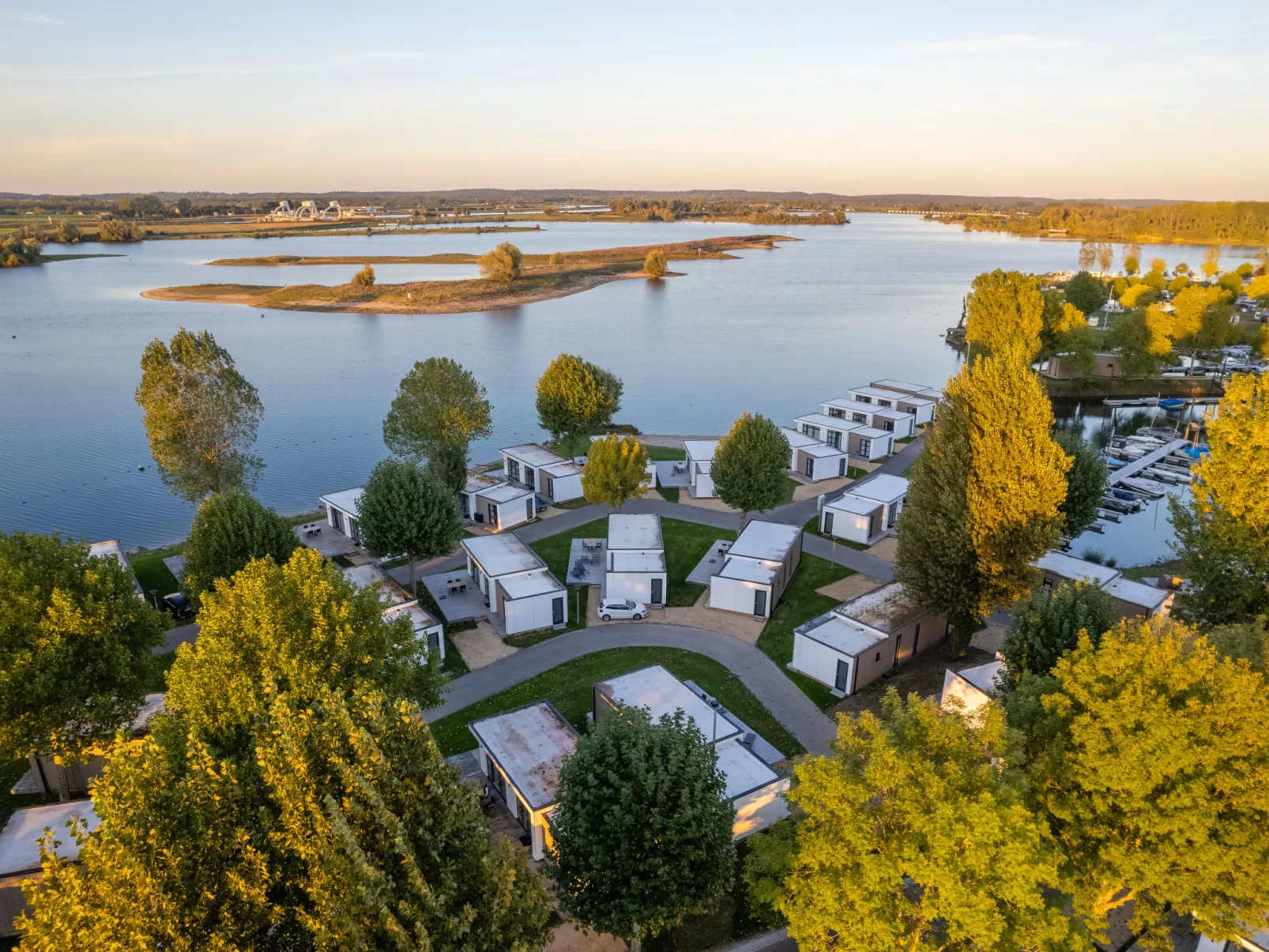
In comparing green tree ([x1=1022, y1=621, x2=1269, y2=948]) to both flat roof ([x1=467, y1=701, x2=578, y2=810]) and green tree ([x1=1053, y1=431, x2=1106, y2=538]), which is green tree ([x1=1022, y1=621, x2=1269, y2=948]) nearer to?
flat roof ([x1=467, y1=701, x2=578, y2=810])

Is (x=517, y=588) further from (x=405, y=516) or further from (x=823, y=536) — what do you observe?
(x=823, y=536)

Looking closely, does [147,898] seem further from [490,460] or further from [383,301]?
[383,301]

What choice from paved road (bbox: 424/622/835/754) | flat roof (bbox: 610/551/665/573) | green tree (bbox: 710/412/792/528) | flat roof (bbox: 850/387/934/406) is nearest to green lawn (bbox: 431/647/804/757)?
paved road (bbox: 424/622/835/754)

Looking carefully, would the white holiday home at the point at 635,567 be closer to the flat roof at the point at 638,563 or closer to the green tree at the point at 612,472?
the flat roof at the point at 638,563

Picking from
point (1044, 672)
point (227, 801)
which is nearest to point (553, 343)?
point (1044, 672)

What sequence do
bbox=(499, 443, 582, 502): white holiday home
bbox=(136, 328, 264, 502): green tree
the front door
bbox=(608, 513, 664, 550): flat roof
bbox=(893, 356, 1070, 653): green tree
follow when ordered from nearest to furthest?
1. bbox=(893, 356, 1070, 653): green tree
2. the front door
3. bbox=(608, 513, 664, 550): flat roof
4. bbox=(136, 328, 264, 502): green tree
5. bbox=(499, 443, 582, 502): white holiday home

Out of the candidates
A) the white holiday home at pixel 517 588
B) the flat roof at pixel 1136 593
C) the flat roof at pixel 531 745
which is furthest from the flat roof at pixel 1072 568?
the flat roof at pixel 531 745
